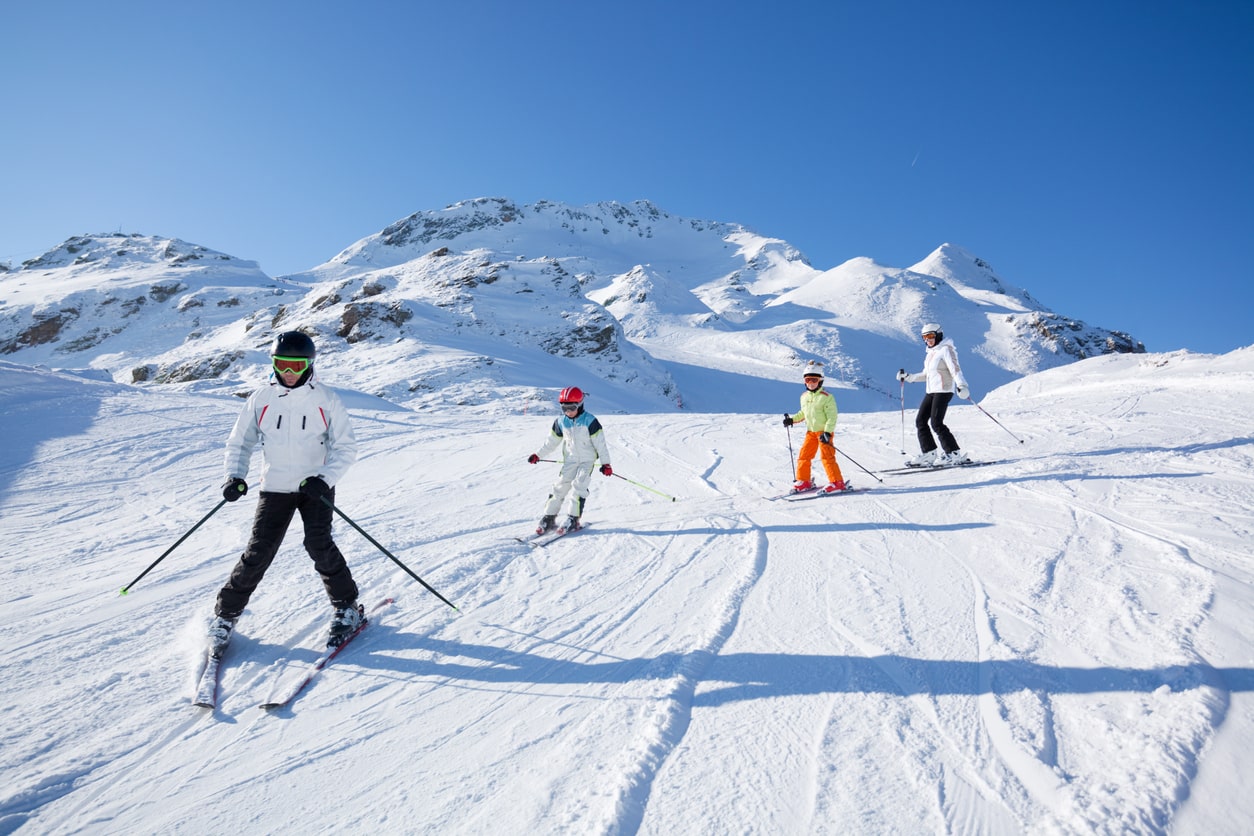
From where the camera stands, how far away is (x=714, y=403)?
115 feet

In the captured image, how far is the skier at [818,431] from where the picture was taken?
6.74 m

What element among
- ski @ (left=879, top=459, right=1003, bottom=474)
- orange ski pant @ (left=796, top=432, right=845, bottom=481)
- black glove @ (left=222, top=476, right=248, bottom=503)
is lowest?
ski @ (left=879, top=459, right=1003, bottom=474)

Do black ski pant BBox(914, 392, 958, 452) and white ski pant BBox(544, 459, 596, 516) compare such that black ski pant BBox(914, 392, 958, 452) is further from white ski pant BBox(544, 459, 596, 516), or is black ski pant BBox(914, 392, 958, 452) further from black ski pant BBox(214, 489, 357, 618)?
black ski pant BBox(214, 489, 357, 618)

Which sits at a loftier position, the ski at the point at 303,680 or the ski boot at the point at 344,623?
the ski boot at the point at 344,623

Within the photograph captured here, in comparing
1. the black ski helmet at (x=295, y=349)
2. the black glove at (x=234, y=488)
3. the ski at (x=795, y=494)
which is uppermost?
the black ski helmet at (x=295, y=349)

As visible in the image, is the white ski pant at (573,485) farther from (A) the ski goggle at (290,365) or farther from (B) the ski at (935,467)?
(B) the ski at (935,467)

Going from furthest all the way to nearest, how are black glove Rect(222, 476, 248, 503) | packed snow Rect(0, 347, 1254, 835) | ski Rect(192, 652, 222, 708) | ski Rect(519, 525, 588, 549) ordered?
ski Rect(519, 525, 588, 549) < black glove Rect(222, 476, 248, 503) < ski Rect(192, 652, 222, 708) < packed snow Rect(0, 347, 1254, 835)

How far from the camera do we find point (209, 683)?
9.68 ft

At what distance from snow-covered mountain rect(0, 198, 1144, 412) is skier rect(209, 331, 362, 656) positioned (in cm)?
1802

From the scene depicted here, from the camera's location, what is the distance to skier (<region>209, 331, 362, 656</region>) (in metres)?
3.32

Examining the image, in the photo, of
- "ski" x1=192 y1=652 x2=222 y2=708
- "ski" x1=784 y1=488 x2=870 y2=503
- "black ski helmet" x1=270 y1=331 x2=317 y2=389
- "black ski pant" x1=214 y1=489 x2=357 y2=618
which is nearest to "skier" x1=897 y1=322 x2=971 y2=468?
"ski" x1=784 y1=488 x2=870 y2=503

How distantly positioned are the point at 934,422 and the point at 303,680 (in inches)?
321

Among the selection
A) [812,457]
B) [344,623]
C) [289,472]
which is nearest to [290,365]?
[289,472]

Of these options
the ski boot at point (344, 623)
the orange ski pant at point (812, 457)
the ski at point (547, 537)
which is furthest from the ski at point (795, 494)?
the ski boot at point (344, 623)
